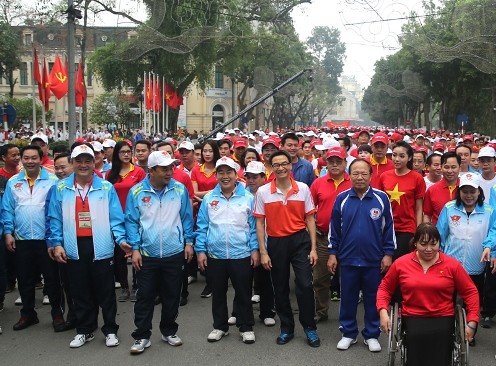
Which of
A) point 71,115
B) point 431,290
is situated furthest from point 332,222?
point 71,115

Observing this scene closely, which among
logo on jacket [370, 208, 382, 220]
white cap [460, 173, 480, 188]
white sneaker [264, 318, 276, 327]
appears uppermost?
white cap [460, 173, 480, 188]

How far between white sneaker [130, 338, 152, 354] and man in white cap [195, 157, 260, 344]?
2.09 feet

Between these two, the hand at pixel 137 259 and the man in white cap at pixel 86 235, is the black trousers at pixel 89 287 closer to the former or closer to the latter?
the man in white cap at pixel 86 235

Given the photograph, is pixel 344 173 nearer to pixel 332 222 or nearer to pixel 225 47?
pixel 332 222

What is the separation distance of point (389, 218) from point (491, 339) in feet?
5.48

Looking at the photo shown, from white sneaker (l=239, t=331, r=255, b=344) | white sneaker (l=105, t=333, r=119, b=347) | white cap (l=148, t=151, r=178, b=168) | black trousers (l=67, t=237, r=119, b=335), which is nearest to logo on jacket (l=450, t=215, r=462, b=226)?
white sneaker (l=239, t=331, r=255, b=344)

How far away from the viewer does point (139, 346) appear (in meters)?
5.71

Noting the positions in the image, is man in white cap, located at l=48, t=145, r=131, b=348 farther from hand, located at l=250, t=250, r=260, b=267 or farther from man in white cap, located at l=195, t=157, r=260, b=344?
hand, located at l=250, t=250, r=260, b=267

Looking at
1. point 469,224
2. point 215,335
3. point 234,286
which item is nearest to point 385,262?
point 469,224

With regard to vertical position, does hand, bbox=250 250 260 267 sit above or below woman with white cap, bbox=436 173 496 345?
below

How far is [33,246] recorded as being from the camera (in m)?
6.43

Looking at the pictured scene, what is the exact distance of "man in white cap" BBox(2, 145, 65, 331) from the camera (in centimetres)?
638

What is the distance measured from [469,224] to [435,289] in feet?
4.57

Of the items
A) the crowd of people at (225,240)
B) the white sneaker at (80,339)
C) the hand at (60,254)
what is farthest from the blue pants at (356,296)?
the hand at (60,254)
